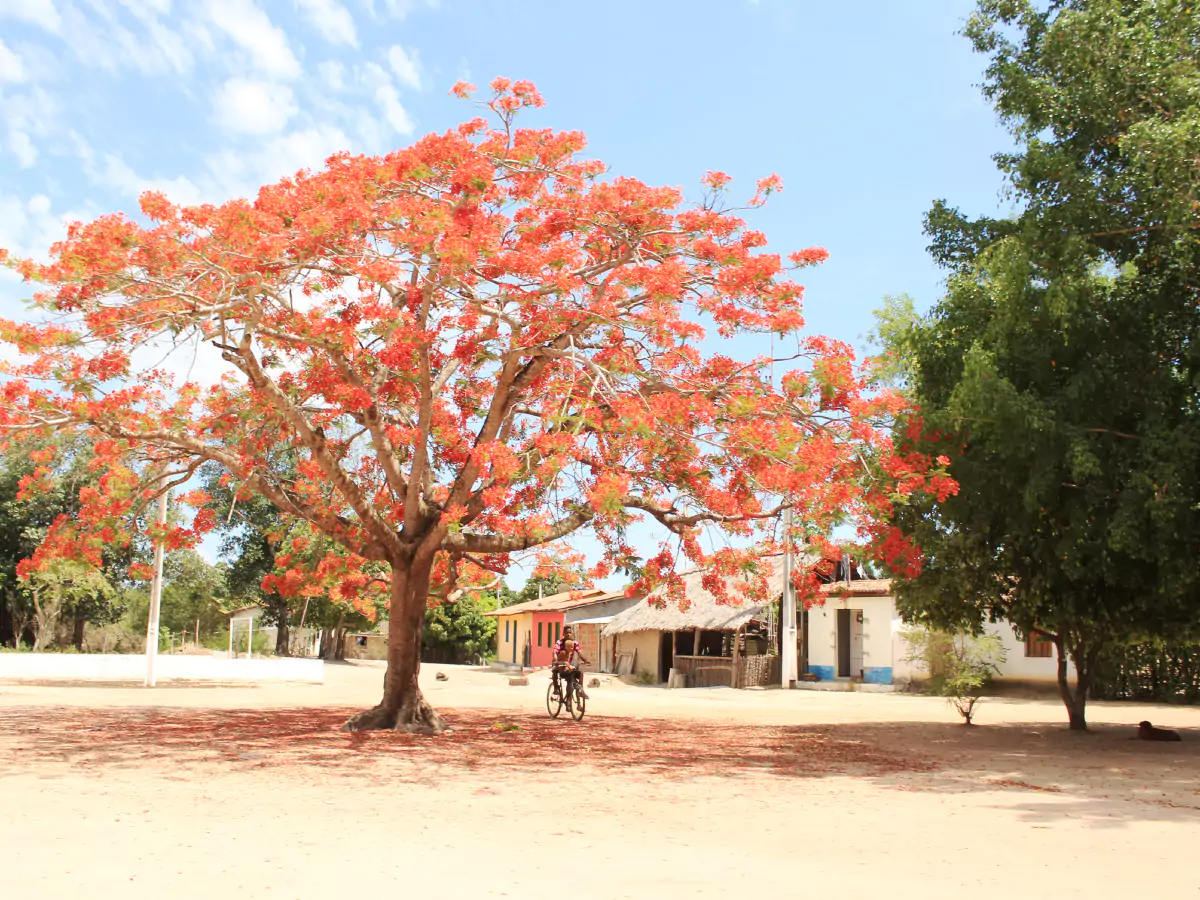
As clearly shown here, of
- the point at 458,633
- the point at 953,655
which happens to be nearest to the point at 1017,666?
the point at 953,655

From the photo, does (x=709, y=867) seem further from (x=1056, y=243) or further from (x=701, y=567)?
(x=1056, y=243)

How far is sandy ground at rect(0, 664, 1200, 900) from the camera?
6.18 m

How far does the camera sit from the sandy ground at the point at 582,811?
6184 millimetres

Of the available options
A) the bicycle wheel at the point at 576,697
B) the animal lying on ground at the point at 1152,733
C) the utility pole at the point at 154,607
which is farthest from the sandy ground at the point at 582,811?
the utility pole at the point at 154,607

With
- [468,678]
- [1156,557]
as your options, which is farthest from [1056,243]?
[468,678]

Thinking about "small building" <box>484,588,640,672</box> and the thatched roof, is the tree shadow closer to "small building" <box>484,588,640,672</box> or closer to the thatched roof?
the thatched roof

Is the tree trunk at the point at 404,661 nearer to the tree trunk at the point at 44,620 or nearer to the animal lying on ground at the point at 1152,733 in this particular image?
the animal lying on ground at the point at 1152,733

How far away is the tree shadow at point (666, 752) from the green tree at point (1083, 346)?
2344mm

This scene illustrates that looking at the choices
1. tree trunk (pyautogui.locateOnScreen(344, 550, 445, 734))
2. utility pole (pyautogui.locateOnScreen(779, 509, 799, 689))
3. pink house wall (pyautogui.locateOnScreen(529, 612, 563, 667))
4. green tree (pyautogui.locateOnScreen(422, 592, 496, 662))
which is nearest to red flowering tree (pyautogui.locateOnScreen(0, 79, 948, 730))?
tree trunk (pyautogui.locateOnScreen(344, 550, 445, 734))

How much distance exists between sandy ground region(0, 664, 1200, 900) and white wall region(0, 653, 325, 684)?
12077mm

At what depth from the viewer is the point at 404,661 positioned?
602 inches

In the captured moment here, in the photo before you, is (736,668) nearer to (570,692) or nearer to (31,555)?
(570,692)

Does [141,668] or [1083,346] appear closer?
[1083,346]

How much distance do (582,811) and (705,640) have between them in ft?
93.8
